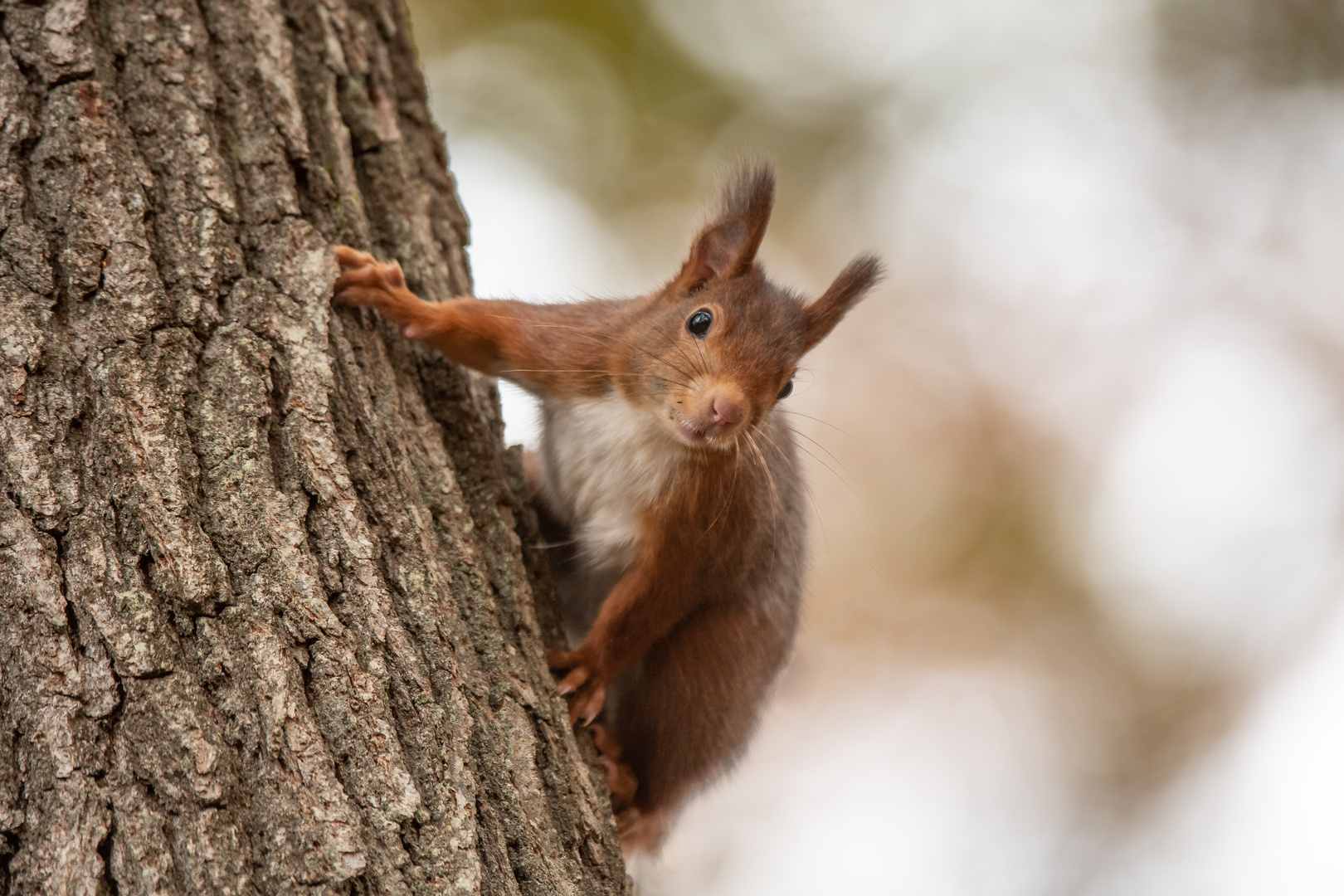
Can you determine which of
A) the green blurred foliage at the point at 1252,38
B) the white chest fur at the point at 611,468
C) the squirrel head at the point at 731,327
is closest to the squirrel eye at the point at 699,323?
the squirrel head at the point at 731,327

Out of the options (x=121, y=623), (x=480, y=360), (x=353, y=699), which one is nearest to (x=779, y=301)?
(x=480, y=360)

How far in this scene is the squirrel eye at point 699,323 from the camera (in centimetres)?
315

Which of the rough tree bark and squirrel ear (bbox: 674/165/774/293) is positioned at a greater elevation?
squirrel ear (bbox: 674/165/774/293)

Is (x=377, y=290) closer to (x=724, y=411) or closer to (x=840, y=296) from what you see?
(x=724, y=411)

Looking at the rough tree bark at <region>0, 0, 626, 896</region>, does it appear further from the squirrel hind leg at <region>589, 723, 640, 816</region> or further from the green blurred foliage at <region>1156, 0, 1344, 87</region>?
the green blurred foliage at <region>1156, 0, 1344, 87</region>

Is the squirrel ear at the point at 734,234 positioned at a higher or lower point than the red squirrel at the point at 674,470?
higher

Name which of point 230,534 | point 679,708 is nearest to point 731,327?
point 679,708

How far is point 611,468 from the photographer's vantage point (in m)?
3.21

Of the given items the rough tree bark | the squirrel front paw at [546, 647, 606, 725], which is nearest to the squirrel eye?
the rough tree bark

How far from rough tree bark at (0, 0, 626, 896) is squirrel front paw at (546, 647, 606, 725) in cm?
10

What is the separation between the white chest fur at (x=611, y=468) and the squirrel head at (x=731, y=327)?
125 millimetres

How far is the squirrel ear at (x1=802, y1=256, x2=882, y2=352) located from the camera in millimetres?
3242

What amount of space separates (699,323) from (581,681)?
3.71 ft

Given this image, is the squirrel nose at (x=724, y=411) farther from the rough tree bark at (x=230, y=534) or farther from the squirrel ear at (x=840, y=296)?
the rough tree bark at (x=230, y=534)
